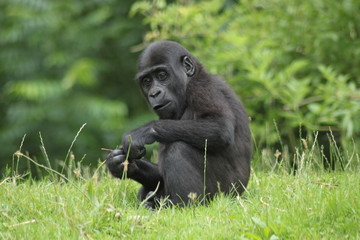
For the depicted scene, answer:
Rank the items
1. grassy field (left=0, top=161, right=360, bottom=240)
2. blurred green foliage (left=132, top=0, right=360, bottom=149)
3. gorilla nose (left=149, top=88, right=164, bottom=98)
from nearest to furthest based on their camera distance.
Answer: grassy field (left=0, top=161, right=360, bottom=240) → gorilla nose (left=149, top=88, right=164, bottom=98) → blurred green foliage (left=132, top=0, right=360, bottom=149)

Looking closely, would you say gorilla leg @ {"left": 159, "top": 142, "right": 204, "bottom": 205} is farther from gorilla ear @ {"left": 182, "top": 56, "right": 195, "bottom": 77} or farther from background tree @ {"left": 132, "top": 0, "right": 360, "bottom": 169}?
background tree @ {"left": 132, "top": 0, "right": 360, "bottom": 169}

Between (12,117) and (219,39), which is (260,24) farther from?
(12,117)

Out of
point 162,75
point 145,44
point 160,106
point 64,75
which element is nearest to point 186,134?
point 160,106

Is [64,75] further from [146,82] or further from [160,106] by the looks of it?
[160,106]

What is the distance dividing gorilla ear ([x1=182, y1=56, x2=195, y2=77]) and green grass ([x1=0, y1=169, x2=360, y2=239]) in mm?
1577

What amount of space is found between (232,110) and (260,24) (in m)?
4.52

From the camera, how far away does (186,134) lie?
5559mm

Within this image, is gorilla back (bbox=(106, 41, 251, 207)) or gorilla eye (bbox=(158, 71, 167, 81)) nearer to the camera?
gorilla back (bbox=(106, 41, 251, 207))

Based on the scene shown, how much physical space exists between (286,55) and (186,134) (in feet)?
15.2

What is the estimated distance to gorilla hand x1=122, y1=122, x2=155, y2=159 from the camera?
5.59 metres

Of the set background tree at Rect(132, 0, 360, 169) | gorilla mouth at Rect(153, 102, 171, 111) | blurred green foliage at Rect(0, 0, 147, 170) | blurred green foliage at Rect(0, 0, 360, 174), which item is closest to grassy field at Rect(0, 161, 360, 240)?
gorilla mouth at Rect(153, 102, 171, 111)

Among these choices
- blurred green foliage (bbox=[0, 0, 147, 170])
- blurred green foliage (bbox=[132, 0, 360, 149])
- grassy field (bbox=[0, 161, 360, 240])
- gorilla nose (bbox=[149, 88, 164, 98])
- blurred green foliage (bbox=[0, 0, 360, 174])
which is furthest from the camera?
blurred green foliage (bbox=[0, 0, 147, 170])

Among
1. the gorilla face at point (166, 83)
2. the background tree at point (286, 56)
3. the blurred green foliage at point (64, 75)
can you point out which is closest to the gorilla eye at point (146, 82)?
the gorilla face at point (166, 83)

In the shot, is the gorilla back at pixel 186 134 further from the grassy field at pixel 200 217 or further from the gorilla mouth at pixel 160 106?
the grassy field at pixel 200 217
